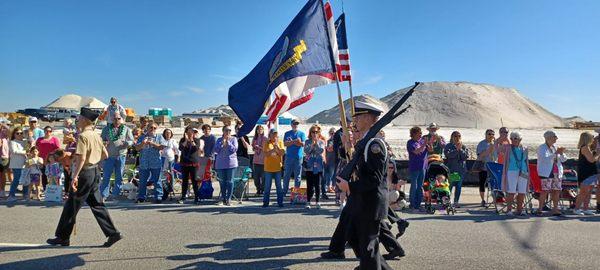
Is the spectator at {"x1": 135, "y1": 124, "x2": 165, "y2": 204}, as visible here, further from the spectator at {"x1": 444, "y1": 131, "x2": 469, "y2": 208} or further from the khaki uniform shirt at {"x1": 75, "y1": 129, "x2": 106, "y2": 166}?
the spectator at {"x1": 444, "y1": 131, "x2": 469, "y2": 208}

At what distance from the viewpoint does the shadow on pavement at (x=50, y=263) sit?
190 inches

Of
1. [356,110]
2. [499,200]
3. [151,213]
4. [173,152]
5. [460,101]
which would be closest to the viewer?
[356,110]

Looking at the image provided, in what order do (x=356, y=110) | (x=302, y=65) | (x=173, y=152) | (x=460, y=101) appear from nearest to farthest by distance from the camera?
(x=356, y=110)
(x=302, y=65)
(x=173, y=152)
(x=460, y=101)

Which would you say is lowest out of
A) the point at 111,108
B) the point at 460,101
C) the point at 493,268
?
the point at 493,268

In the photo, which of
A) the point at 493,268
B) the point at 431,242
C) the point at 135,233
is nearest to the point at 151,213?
the point at 135,233

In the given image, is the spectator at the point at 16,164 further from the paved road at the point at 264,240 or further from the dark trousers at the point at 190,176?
the dark trousers at the point at 190,176

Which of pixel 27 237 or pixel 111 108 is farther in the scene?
pixel 111 108

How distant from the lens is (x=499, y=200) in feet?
31.4

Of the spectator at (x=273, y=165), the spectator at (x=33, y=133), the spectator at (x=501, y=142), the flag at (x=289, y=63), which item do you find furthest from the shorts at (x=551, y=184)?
the spectator at (x=33, y=133)

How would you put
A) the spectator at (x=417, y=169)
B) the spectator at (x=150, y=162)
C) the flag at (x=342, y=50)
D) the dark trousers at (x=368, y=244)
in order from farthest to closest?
the spectator at (x=150, y=162)
the spectator at (x=417, y=169)
the flag at (x=342, y=50)
the dark trousers at (x=368, y=244)

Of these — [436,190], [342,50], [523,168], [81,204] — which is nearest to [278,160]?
[436,190]

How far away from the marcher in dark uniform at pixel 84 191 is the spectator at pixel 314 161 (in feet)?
14.2

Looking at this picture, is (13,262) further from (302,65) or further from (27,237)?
(302,65)

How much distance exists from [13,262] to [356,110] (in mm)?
4227
